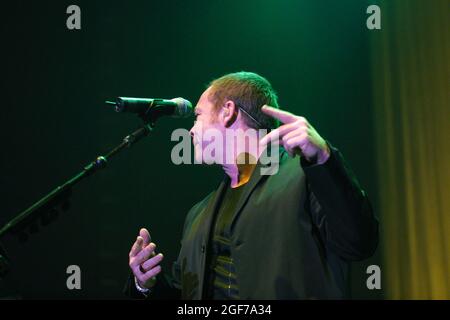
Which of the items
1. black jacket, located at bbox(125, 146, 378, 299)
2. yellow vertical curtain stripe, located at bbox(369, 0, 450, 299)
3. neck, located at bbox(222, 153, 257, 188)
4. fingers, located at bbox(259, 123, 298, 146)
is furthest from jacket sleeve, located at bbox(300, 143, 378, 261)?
yellow vertical curtain stripe, located at bbox(369, 0, 450, 299)

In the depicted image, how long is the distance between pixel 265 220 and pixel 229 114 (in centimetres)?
58

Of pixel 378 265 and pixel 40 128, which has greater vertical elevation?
pixel 40 128

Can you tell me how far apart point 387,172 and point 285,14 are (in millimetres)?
1398

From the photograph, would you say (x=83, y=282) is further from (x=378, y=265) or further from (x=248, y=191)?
(x=378, y=265)

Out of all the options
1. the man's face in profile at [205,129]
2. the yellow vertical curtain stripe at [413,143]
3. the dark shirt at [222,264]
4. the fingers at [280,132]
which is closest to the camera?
the fingers at [280,132]

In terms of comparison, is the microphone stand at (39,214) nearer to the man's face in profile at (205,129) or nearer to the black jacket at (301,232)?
the man's face in profile at (205,129)

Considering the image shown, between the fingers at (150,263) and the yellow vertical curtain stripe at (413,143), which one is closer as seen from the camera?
the fingers at (150,263)

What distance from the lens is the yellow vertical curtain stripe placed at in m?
2.90

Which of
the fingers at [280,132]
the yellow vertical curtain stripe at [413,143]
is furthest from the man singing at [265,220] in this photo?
the yellow vertical curtain stripe at [413,143]

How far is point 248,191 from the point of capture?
1.65 m

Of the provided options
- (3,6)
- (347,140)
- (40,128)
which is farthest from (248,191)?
(3,6)

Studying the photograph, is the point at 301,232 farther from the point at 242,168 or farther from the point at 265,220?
the point at 242,168

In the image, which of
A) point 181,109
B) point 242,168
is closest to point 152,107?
point 181,109

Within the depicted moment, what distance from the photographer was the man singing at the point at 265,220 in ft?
4.16
